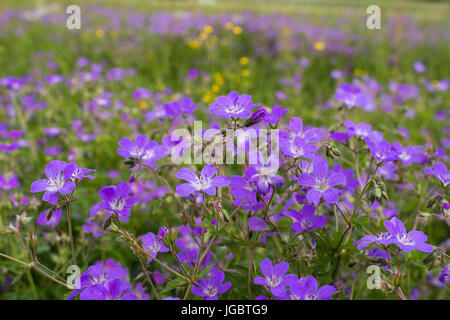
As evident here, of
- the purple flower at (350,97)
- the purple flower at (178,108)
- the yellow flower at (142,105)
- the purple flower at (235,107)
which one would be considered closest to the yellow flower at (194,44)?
the yellow flower at (142,105)

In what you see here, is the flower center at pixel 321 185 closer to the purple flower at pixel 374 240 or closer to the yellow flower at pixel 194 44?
the purple flower at pixel 374 240

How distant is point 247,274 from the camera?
1.51 m

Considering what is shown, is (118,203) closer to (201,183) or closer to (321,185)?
(201,183)

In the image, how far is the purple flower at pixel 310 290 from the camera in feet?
3.99

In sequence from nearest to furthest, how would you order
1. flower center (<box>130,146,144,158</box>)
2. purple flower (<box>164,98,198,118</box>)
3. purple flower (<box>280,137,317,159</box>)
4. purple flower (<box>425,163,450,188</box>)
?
1. purple flower (<box>280,137,317,159</box>)
2. purple flower (<box>425,163,450,188</box>)
3. flower center (<box>130,146,144,158</box>)
4. purple flower (<box>164,98,198,118</box>)

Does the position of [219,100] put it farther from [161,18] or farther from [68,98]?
[161,18]

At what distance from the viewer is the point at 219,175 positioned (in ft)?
4.49

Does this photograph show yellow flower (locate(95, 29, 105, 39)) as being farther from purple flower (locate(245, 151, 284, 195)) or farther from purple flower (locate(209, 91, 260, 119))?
purple flower (locate(245, 151, 284, 195))

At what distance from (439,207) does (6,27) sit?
806cm

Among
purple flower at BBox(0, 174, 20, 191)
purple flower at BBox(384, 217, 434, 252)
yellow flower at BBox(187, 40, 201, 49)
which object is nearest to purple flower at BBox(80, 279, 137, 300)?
purple flower at BBox(384, 217, 434, 252)

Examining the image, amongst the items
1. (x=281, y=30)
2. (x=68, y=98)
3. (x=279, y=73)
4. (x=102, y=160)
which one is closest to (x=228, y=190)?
(x=102, y=160)

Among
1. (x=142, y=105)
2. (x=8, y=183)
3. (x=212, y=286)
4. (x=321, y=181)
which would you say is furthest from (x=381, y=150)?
(x=142, y=105)

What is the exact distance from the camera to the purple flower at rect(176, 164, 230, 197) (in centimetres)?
123

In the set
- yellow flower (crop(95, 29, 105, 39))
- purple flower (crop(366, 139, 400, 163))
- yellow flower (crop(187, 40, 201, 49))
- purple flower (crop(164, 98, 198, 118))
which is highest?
yellow flower (crop(95, 29, 105, 39))
